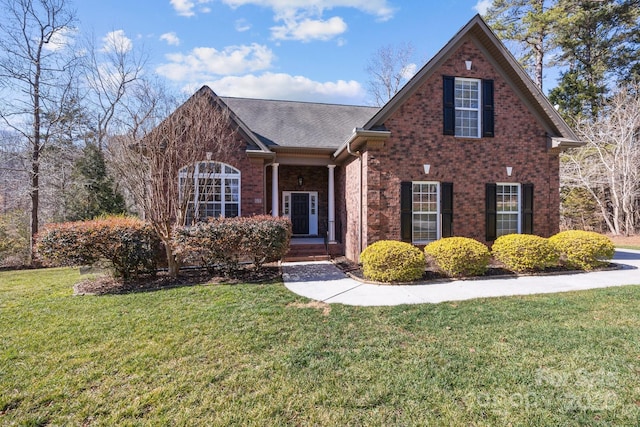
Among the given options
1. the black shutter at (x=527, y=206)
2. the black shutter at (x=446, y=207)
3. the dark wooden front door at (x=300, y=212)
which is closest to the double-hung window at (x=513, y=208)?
the black shutter at (x=527, y=206)

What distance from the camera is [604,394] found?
2857 millimetres

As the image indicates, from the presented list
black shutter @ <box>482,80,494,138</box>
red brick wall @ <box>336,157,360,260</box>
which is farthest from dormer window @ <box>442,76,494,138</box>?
red brick wall @ <box>336,157,360,260</box>

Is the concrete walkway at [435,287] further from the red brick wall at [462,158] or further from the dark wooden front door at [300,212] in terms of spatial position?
the dark wooden front door at [300,212]

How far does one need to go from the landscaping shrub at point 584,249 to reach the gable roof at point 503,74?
3.19 meters

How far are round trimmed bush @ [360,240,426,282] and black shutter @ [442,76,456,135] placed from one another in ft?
14.4

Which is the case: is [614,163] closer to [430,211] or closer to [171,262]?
[430,211]

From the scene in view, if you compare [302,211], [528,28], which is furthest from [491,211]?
[528,28]

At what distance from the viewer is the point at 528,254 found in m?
7.82

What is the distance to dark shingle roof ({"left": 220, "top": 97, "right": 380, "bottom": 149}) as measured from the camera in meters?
11.3

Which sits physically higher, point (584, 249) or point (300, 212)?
point (300, 212)

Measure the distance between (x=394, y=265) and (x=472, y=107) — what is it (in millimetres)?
6161

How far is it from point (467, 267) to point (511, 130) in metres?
5.24

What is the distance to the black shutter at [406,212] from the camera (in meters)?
8.95

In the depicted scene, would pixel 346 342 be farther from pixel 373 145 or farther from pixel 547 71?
pixel 547 71
